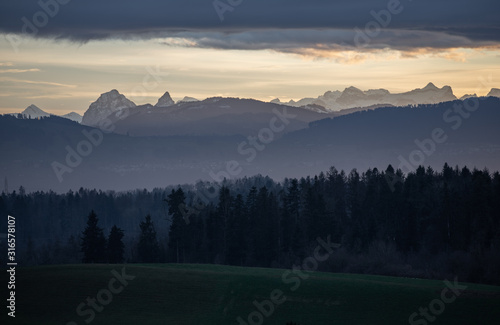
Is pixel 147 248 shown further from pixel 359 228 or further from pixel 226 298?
pixel 226 298

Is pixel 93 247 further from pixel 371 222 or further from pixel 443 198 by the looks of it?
pixel 443 198

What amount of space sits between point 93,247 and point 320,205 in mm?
40672

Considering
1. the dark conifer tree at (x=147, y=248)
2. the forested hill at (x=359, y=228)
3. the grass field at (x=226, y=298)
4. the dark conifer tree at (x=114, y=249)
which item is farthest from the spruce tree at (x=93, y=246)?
the grass field at (x=226, y=298)

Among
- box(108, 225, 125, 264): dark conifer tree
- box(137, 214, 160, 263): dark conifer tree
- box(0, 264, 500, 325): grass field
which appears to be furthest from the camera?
box(137, 214, 160, 263): dark conifer tree

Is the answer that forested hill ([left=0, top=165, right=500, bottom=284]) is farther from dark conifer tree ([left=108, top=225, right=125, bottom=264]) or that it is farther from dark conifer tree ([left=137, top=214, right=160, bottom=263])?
dark conifer tree ([left=108, top=225, right=125, bottom=264])

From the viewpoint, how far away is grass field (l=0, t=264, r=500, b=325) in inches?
2542

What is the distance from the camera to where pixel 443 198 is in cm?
11994

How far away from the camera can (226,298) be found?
72312 mm

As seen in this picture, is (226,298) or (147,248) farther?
(147,248)

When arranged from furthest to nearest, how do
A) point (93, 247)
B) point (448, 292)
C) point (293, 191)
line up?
point (293, 191) → point (93, 247) → point (448, 292)

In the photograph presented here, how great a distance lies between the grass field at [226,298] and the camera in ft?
212

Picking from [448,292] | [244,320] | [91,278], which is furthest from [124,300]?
[448,292]

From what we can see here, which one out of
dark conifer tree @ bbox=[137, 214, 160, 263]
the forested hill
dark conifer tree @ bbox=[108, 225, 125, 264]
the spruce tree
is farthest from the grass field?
the forested hill

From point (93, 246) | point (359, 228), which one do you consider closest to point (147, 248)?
Answer: point (93, 246)
